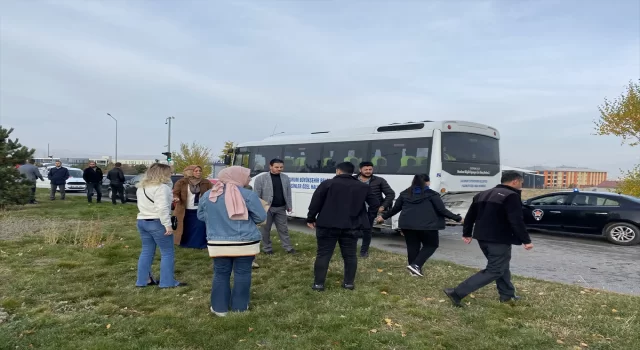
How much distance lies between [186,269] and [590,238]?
10.9 metres

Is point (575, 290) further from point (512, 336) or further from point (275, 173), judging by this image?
point (275, 173)

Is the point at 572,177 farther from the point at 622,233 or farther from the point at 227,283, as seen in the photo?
the point at 227,283

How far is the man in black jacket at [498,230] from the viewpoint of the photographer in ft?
Answer: 16.0

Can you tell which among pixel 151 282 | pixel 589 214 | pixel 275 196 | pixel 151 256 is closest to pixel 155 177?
pixel 151 256

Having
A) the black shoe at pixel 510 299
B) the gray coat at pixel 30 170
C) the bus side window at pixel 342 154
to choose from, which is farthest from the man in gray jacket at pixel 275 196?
the gray coat at pixel 30 170

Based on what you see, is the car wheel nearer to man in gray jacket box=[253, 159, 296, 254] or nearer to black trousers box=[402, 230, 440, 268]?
black trousers box=[402, 230, 440, 268]

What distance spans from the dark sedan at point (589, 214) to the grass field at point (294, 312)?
19.8 ft

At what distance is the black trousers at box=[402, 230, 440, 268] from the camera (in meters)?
6.41

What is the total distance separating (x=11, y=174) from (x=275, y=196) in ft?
35.7

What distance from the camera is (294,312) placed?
4.72 meters

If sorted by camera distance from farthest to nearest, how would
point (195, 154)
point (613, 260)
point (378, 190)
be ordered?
point (195, 154)
point (613, 260)
point (378, 190)

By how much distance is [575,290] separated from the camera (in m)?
5.84

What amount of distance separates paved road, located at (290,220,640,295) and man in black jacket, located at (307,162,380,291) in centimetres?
323

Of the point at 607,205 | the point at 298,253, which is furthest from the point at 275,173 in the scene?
the point at 607,205
